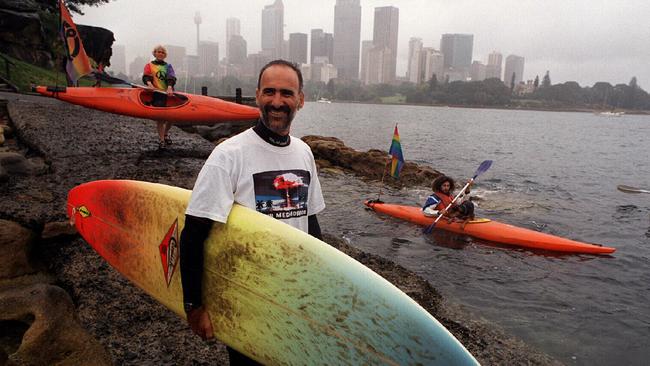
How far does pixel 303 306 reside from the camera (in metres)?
1.98

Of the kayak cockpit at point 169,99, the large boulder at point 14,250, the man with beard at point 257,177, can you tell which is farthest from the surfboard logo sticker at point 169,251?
the kayak cockpit at point 169,99

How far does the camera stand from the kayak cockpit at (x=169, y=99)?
830 centimetres

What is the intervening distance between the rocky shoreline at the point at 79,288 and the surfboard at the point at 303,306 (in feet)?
3.20

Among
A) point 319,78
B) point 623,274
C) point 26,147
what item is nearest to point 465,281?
point 623,274

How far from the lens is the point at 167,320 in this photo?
3.15m

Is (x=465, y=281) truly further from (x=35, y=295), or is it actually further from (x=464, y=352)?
(x=35, y=295)

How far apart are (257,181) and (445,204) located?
8.74 metres

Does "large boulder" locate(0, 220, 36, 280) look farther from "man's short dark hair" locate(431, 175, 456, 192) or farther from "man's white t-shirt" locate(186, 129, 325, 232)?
"man's short dark hair" locate(431, 175, 456, 192)

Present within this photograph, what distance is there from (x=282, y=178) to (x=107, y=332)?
6.43 ft

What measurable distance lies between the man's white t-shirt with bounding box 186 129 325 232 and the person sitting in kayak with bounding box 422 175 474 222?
8.05 meters

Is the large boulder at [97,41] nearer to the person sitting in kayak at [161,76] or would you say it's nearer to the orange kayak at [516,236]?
the person sitting in kayak at [161,76]

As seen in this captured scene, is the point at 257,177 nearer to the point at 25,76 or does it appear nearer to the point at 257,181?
the point at 257,181

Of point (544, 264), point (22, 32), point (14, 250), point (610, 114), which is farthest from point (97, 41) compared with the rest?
point (610, 114)

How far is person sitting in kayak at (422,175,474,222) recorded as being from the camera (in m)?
9.67
